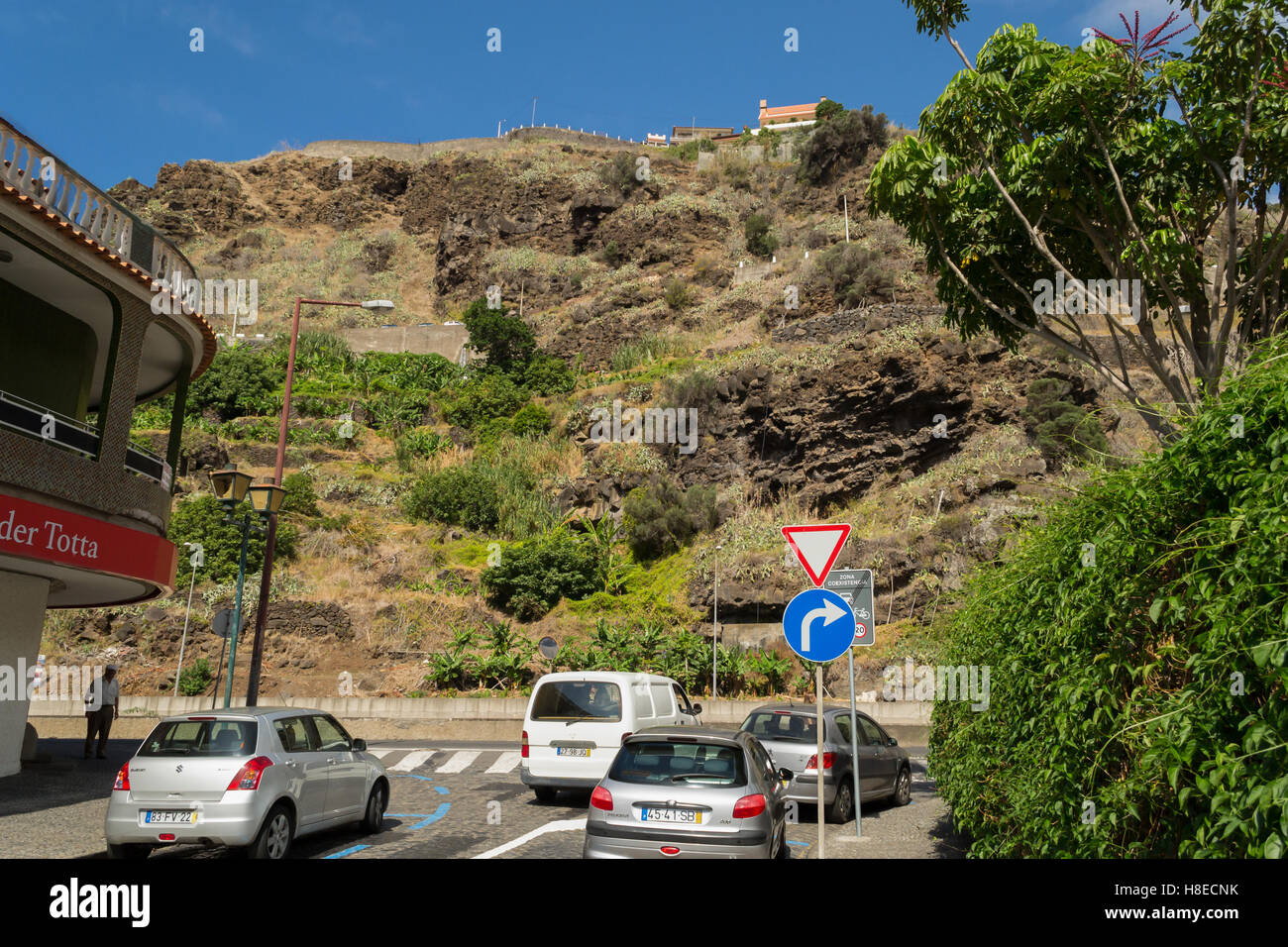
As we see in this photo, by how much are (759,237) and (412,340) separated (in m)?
27.9

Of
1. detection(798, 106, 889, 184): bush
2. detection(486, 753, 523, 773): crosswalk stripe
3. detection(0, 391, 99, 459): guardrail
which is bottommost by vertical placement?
detection(486, 753, 523, 773): crosswalk stripe

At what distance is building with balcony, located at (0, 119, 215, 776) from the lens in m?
13.2

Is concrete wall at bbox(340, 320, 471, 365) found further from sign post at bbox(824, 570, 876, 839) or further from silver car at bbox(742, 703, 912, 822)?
sign post at bbox(824, 570, 876, 839)

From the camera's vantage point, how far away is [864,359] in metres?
35.9

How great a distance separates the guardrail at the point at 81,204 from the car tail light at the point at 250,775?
30.2ft

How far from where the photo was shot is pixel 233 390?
5050 cm

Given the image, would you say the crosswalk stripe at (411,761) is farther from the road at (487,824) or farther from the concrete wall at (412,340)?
the concrete wall at (412,340)

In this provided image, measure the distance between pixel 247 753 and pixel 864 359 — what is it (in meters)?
30.6

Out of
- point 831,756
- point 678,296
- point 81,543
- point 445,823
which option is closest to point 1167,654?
point 831,756

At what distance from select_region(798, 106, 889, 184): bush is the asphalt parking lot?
6260 cm

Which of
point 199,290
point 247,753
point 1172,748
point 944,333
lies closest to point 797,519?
point 944,333

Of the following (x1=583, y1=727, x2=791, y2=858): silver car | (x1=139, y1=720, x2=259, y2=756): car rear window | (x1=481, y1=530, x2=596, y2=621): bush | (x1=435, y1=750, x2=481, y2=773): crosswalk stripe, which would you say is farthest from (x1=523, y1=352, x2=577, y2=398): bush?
(x1=583, y1=727, x2=791, y2=858): silver car

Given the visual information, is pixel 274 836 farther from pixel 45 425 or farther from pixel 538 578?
pixel 538 578

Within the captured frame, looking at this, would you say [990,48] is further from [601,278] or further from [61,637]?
[601,278]
